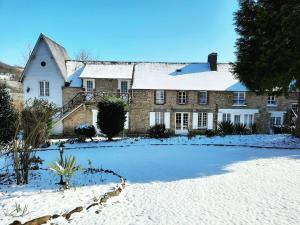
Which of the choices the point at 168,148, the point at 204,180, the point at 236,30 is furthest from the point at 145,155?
the point at 236,30

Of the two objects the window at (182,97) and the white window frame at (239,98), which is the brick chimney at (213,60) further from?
the window at (182,97)

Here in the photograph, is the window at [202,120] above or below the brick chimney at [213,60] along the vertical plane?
below

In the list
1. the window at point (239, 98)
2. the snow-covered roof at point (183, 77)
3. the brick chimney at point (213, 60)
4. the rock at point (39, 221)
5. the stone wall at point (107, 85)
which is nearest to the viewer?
the rock at point (39, 221)

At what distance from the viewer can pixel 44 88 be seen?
29297 millimetres

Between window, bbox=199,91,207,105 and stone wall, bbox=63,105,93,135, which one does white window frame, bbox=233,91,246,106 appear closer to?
window, bbox=199,91,207,105

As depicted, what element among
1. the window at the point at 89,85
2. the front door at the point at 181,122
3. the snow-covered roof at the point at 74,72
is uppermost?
the snow-covered roof at the point at 74,72

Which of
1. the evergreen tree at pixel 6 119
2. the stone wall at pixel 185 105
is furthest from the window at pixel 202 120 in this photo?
the evergreen tree at pixel 6 119

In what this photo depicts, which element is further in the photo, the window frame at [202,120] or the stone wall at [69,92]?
the stone wall at [69,92]

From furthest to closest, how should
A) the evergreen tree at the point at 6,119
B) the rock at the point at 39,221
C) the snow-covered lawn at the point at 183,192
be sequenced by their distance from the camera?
the evergreen tree at the point at 6,119
the snow-covered lawn at the point at 183,192
the rock at the point at 39,221

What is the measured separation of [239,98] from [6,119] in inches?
922

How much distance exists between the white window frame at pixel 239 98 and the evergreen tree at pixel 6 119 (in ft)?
74.3

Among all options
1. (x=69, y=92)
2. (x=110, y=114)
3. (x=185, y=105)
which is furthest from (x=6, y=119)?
(x=185, y=105)

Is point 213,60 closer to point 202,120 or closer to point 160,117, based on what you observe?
point 202,120

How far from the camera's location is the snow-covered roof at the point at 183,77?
28.2m
